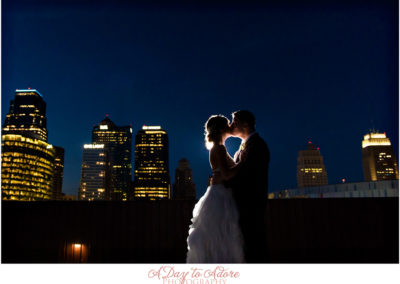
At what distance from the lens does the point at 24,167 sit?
246ft

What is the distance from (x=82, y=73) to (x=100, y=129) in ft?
184

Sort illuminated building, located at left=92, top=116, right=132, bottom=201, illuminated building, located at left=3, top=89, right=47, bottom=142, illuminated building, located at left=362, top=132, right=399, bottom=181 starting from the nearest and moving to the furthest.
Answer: illuminated building, located at left=362, top=132, right=399, bottom=181
illuminated building, located at left=3, top=89, right=47, bottom=142
illuminated building, located at left=92, top=116, right=132, bottom=201

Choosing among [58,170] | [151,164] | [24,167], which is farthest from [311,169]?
→ [58,170]

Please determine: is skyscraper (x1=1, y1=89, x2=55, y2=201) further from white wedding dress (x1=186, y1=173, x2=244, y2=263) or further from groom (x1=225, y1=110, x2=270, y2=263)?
groom (x1=225, y1=110, x2=270, y2=263)

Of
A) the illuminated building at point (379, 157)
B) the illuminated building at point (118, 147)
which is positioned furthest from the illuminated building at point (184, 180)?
the illuminated building at point (379, 157)

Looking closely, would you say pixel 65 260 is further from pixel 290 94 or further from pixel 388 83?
pixel 290 94

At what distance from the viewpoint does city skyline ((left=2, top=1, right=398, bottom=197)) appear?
3.54 metres

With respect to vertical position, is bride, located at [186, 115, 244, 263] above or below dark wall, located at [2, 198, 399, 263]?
above

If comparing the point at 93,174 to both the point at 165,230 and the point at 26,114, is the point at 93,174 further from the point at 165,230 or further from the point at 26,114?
the point at 165,230

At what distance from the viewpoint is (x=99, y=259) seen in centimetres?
402

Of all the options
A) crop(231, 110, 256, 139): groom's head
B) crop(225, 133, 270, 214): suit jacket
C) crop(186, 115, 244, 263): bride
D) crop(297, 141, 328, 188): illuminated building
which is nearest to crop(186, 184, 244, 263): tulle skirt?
crop(186, 115, 244, 263): bride

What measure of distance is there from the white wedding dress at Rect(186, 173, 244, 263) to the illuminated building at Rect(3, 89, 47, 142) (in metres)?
127

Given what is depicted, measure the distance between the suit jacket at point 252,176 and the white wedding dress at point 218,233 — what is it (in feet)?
0.33

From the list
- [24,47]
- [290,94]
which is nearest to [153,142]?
[290,94]
